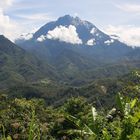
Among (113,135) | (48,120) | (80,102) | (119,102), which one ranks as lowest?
(48,120)

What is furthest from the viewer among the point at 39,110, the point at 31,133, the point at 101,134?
the point at 39,110

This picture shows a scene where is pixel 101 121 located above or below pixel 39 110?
above

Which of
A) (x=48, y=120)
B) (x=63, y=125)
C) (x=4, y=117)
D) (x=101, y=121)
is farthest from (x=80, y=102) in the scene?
(x=101, y=121)

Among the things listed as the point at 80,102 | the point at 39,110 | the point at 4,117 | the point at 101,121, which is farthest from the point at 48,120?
the point at 101,121

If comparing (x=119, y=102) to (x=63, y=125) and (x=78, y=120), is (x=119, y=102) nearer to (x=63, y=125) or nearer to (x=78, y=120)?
(x=78, y=120)

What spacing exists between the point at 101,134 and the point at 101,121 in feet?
1.38

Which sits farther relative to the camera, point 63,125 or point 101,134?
point 63,125

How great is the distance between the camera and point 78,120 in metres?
5.88

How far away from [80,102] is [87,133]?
69.9 metres

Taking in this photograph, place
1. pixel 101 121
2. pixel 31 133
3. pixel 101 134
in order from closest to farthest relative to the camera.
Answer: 1. pixel 31 133
2. pixel 101 134
3. pixel 101 121

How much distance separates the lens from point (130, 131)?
5066mm

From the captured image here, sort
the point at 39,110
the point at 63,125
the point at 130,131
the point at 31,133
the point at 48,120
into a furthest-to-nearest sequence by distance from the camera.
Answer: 1. the point at 39,110
2. the point at 48,120
3. the point at 63,125
4. the point at 130,131
5. the point at 31,133

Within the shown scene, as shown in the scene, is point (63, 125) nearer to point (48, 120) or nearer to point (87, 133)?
point (48, 120)

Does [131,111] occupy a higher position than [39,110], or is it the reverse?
[131,111]
